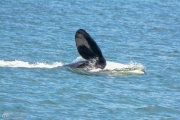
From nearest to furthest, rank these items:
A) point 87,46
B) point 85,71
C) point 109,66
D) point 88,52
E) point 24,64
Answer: point 87,46
point 88,52
point 85,71
point 109,66
point 24,64

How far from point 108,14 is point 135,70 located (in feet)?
66.3

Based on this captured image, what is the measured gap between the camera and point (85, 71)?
2420cm

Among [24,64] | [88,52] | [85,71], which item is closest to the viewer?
[88,52]

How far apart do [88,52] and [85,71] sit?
74 cm

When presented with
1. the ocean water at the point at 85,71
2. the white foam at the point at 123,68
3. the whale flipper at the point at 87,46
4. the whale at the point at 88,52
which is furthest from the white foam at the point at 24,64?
the whale flipper at the point at 87,46

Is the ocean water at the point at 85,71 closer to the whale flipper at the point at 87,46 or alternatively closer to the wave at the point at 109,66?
the wave at the point at 109,66

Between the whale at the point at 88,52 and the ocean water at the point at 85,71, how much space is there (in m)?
0.23

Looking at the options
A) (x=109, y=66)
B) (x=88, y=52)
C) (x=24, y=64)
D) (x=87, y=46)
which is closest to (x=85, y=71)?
(x=88, y=52)

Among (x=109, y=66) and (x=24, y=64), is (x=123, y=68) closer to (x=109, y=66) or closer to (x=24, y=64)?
(x=109, y=66)

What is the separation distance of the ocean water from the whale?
23 centimetres

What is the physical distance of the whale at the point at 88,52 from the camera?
2355 centimetres

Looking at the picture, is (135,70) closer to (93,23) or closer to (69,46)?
(69,46)

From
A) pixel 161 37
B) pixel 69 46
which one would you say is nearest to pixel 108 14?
pixel 161 37

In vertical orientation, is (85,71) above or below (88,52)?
below
